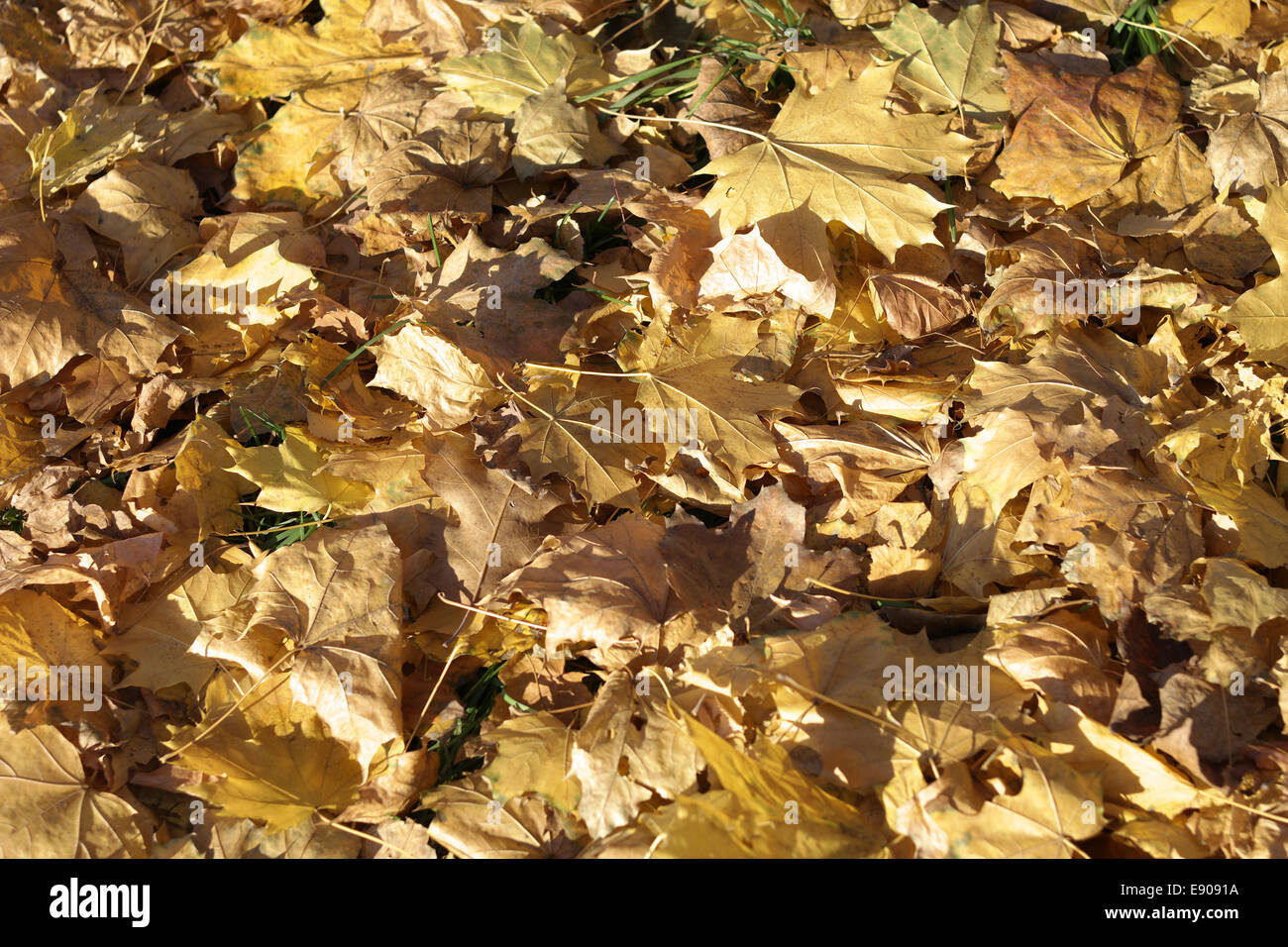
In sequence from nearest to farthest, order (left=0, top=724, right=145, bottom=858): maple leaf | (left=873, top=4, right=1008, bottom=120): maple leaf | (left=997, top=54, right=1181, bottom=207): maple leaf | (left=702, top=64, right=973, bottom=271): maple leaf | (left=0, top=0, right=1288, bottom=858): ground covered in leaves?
(left=0, top=0, right=1288, bottom=858): ground covered in leaves → (left=0, top=724, right=145, bottom=858): maple leaf → (left=702, top=64, right=973, bottom=271): maple leaf → (left=997, top=54, right=1181, bottom=207): maple leaf → (left=873, top=4, right=1008, bottom=120): maple leaf

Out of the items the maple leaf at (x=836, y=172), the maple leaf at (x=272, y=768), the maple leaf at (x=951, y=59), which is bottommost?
the maple leaf at (x=272, y=768)

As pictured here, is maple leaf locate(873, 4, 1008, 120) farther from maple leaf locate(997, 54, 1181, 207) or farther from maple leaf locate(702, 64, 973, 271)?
maple leaf locate(702, 64, 973, 271)

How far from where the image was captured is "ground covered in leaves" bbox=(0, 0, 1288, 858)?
73.3 inches

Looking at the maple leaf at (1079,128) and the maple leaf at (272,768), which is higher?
the maple leaf at (1079,128)

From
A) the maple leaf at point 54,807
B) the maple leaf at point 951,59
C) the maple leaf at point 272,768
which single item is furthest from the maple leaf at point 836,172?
the maple leaf at point 54,807

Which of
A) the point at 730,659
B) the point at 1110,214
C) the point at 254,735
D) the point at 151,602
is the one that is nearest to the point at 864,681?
the point at 730,659

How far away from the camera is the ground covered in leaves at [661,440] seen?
186 cm

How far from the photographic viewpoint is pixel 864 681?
6.17 feet

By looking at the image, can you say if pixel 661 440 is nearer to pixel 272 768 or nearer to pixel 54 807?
pixel 272 768

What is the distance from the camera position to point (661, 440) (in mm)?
2330

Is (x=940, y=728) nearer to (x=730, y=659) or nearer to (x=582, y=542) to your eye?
(x=730, y=659)

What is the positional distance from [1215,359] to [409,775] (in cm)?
225

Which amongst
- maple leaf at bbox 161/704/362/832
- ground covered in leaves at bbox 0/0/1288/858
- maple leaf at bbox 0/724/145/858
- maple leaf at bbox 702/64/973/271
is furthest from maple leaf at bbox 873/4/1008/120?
maple leaf at bbox 0/724/145/858

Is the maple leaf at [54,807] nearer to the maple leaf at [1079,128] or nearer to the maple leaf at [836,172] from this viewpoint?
the maple leaf at [836,172]
